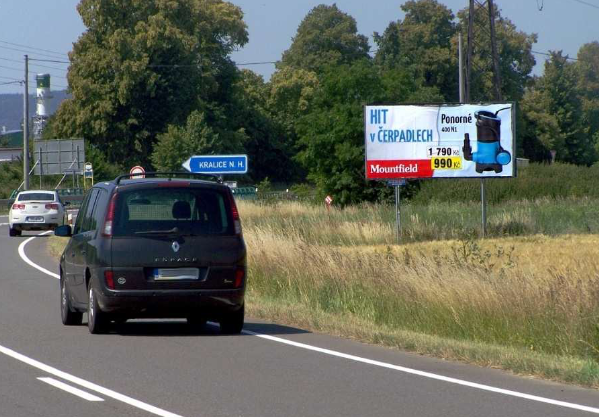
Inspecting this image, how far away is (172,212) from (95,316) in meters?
1.57

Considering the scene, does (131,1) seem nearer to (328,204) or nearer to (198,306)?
(328,204)

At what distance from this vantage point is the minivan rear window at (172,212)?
13.3 metres

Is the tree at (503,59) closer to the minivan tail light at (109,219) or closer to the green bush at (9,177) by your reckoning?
the green bush at (9,177)

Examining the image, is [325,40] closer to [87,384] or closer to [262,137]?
[262,137]

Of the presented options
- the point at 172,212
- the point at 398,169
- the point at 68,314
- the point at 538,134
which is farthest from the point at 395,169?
the point at 538,134

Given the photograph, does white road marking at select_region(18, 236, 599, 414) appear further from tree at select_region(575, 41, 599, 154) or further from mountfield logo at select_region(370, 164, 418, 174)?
tree at select_region(575, 41, 599, 154)

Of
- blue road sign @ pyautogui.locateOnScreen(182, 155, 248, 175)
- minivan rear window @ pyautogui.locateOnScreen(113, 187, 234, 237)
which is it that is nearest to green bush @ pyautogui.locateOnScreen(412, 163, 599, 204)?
blue road sign @ pyautogui.locateOnScreen(182, 155, 248, 175)

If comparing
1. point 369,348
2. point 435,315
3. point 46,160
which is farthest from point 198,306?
point 46,160

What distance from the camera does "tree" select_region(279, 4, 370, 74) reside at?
357 feet

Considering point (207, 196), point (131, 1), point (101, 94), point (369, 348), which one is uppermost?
point (131, 1)

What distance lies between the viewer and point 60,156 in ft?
220

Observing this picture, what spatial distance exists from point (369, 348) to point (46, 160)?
57.4 metres

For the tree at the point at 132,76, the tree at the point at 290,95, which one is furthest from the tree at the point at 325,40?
the tree at the point at 132,76

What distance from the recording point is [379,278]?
17.8 meters
